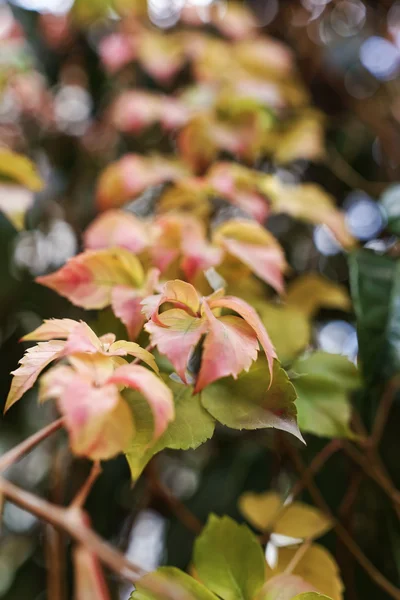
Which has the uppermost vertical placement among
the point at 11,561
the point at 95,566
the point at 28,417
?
the point at 95,566

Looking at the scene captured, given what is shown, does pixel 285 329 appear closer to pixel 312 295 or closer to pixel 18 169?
pixel 312 295

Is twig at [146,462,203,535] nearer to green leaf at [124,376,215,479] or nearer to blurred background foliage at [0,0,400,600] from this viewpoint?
blurred background foliage at [0,0,400,600]

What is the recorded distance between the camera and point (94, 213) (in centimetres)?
78

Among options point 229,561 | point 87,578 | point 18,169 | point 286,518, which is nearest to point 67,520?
point 87,578

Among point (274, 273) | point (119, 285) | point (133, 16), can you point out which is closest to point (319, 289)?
point (274, 273)

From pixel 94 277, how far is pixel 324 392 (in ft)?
0.68

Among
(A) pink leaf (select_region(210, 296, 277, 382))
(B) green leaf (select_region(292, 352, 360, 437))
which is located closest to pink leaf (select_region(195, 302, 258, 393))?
(A) pink leaf (select_region(210, 296, 277, 382))

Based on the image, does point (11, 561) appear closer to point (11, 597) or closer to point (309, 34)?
point (11, 597)

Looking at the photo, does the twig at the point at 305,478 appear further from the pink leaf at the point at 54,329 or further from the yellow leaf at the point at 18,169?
the yellow leaf at the point at 18,169

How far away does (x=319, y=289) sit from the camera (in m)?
0.62

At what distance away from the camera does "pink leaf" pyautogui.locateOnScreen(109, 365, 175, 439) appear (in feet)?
0.78

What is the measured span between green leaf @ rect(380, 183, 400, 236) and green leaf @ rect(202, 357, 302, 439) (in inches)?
11.0

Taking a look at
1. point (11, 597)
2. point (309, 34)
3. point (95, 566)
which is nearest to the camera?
point (95, 566)

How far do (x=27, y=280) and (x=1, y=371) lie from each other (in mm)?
142
